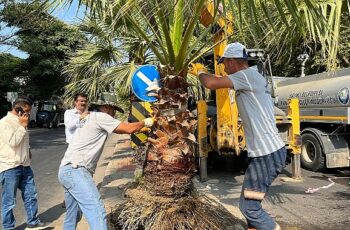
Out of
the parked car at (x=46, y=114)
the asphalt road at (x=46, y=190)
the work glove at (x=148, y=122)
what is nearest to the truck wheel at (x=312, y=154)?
the asphalt road at (x=46, y=190)

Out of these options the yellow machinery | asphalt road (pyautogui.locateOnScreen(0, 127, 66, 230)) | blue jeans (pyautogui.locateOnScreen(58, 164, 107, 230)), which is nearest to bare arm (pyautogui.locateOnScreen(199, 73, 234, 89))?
blue jeans (pyautogui.locateOnScreen(58, 164, 107, 230))

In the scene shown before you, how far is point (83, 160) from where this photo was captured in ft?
14.5

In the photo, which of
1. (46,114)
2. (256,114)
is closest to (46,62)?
(46,114)

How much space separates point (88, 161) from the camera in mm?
4449

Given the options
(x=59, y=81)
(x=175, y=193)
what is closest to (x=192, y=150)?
(x=175, y=193)

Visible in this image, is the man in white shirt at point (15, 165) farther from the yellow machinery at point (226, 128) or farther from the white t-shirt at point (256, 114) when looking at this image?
the yellow machinery at point (226, 128)

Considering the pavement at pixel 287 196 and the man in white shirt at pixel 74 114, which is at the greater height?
the man in white shirt at pixel 74 114

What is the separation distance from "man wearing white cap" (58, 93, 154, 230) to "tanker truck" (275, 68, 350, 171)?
23.5 ft

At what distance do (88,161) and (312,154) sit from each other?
324 inches

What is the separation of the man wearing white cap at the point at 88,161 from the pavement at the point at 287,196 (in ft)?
4.47

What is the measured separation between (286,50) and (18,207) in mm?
4958

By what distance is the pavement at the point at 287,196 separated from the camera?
6309mm

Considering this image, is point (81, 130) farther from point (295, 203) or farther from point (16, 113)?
point (295, 203)

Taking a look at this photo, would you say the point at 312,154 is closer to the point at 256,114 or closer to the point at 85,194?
the point at 256,114
